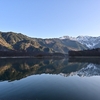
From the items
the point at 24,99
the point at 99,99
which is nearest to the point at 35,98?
the point at 24,99

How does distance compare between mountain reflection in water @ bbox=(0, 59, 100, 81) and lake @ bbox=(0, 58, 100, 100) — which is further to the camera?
mountain reflection in water @ bbox=(0, 59, 100, 81)

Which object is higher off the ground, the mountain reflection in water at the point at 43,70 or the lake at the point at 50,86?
the mountain reflection in water at the point at 43,70

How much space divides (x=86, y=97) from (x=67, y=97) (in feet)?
9.97

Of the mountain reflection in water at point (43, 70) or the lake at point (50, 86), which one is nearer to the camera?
the lake at point (50, 86)

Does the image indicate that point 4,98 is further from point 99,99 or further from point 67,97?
point 99,99

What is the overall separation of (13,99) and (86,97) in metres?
11.4

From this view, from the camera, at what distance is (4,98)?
2261cm

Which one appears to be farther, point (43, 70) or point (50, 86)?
point (43, 70)

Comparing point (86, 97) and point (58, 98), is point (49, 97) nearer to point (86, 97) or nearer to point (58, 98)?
point (58, 98)

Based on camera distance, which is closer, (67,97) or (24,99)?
(24,99)

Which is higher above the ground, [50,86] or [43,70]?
[43,70]

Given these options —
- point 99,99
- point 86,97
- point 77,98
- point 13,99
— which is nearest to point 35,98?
point 13,99

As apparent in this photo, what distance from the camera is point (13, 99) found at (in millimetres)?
21953

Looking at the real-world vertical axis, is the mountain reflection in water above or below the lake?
above
